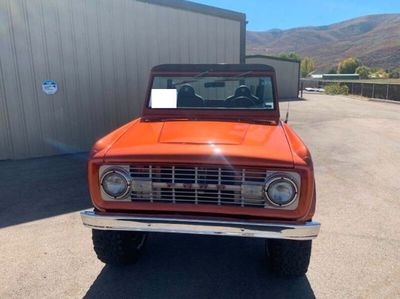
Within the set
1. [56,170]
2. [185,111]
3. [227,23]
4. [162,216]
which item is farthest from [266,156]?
[227,23]

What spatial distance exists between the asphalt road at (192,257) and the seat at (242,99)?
1528 mm

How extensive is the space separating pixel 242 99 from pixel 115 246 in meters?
2.13

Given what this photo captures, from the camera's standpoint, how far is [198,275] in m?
3.31

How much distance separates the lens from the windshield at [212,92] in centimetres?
416

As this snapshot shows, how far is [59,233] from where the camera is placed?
13.6ft

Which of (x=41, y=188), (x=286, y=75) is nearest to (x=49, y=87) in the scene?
(x=41, y=188)

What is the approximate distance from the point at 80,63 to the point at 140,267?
623 cm

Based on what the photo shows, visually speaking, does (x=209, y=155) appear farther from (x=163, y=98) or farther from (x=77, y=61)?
(x=77, y=61)

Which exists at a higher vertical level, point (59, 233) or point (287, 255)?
point (287, 255)

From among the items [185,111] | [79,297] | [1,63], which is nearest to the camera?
[79,297]

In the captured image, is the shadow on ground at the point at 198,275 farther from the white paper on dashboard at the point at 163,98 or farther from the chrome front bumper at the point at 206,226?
the white paper on dashboard at the point at 163,98

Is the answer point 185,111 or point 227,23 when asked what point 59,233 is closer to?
point 185,111

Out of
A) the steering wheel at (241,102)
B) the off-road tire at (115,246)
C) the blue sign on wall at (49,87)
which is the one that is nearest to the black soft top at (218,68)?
the steering wheel at (241,102)

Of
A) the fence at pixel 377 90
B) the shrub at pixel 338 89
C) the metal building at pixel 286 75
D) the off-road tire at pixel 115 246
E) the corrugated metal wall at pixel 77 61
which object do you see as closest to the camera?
the off-road tire at pixel 115 246
